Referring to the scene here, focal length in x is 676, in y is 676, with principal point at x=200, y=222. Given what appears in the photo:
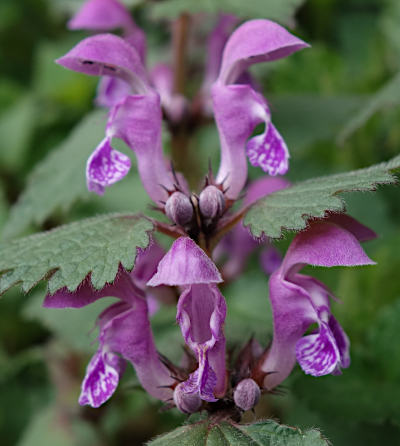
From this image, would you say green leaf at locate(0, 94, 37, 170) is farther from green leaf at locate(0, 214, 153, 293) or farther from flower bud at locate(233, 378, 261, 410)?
flower bud at locate(233, 378, 261, 410)

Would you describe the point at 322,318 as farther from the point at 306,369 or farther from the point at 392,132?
the point at 392,132

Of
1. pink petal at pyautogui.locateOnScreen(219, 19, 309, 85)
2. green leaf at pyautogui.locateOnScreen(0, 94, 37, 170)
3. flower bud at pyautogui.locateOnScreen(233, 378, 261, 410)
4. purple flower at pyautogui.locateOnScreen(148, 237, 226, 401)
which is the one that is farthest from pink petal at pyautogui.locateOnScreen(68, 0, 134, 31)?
green leaf at pyautogui.locateOnScreen(0, 94, 37, 170)

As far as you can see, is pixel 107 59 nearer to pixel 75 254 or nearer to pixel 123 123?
pixel 123 123

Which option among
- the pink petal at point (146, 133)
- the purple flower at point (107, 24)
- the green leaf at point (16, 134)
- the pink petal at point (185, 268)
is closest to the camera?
the pink petal at point (185, 268)

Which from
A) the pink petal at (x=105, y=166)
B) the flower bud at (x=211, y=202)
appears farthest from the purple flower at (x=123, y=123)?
the flower bud at (x=211, y=202)

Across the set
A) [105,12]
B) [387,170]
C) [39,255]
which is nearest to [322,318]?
[387,170]

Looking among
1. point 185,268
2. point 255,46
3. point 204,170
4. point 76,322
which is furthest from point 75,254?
point 204,170

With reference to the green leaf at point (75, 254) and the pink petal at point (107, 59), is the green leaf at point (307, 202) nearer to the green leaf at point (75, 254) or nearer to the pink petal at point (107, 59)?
the green leaf at point (75, 254)
